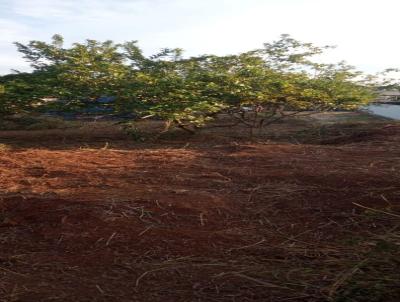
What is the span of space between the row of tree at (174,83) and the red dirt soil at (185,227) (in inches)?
119

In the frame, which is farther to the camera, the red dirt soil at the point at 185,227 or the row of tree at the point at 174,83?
the row of tree at the point at 174,83

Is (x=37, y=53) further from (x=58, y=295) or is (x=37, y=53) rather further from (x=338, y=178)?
(x=58, y=295)

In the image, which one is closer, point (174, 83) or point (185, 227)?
point (185, 227)

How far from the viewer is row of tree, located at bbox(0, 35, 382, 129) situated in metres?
10.8

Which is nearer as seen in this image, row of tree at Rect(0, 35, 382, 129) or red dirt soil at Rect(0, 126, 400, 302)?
red dirt soil at Rect(0, 126, 400, 302)

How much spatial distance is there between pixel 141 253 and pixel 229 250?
0.71 m

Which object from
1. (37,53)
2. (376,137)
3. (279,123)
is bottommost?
(279,123)

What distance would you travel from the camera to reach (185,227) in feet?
14.9

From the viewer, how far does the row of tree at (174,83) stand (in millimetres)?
10789

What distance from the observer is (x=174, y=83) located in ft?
35.0

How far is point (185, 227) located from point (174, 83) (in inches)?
256

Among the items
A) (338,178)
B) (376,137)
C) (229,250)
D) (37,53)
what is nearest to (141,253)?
(229,250)

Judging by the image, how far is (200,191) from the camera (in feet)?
19.4

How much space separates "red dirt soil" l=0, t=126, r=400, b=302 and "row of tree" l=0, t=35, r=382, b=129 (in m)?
3.02
